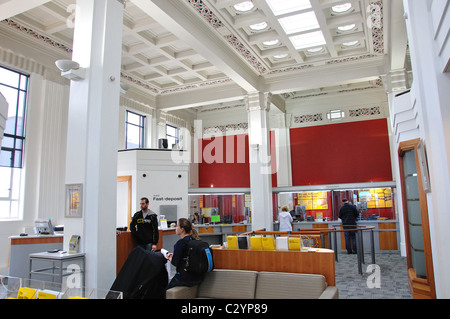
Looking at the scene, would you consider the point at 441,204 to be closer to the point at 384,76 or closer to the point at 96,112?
the point at 96,112

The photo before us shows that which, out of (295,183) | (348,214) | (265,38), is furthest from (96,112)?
(295,183)

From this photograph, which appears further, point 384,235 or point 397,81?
point 384,235

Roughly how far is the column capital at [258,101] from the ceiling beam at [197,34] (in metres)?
0.60

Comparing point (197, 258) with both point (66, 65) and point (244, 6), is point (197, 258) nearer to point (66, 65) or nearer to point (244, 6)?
point (66, 65)

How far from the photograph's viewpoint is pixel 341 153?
13273mm

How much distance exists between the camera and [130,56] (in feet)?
34.0

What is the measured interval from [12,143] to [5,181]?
0.92 metres

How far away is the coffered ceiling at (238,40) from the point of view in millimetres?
7969

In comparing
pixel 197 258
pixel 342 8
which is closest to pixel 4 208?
pixel 197 258

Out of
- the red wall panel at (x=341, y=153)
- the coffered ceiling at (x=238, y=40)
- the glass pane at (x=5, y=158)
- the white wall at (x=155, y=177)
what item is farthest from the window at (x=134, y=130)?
the red wall panel at (x=341, y=153)

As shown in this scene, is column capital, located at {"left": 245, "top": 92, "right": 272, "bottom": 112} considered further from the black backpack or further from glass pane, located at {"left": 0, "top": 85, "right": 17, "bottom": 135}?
the black backpack

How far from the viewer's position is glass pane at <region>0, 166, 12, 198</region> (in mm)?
8203

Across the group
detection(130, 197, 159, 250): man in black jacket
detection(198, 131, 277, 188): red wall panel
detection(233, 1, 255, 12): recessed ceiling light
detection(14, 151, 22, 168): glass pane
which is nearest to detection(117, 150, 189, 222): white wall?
detection(14, 151, 22, 168): glass pane

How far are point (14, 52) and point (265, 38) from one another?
6315 millimetres
